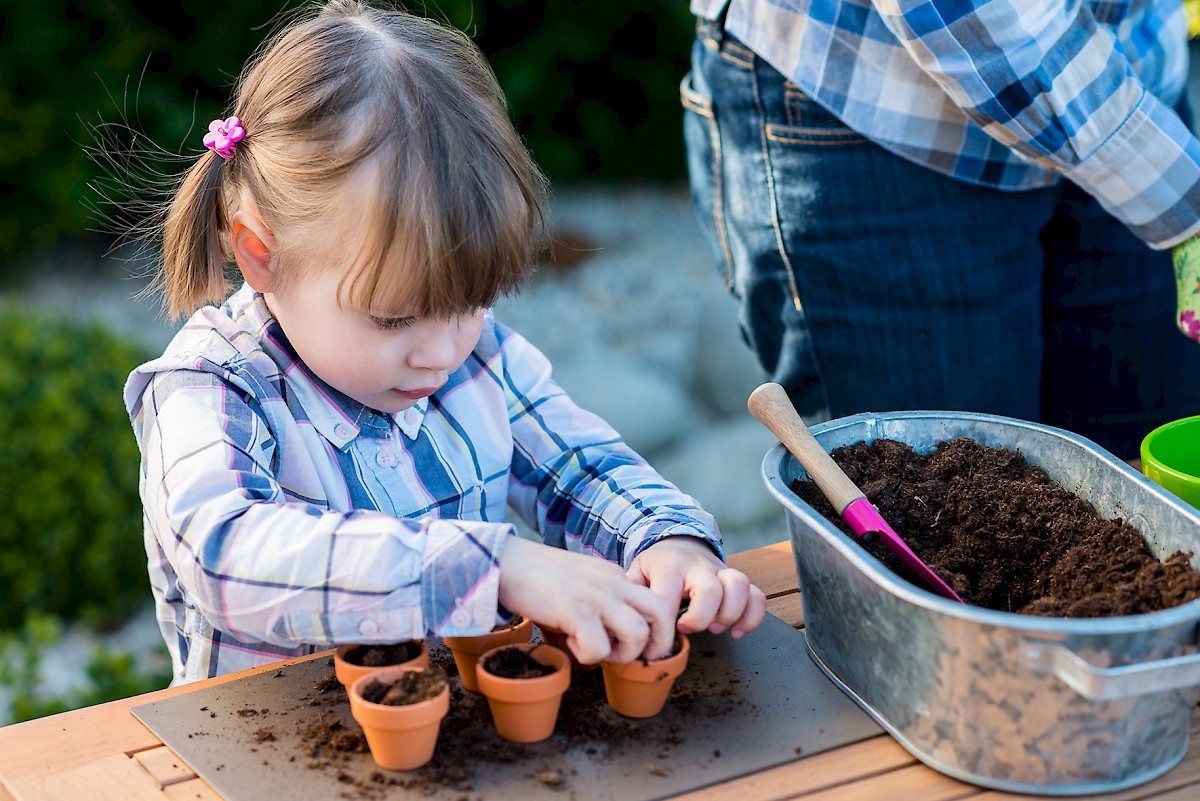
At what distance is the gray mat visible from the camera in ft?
3.51

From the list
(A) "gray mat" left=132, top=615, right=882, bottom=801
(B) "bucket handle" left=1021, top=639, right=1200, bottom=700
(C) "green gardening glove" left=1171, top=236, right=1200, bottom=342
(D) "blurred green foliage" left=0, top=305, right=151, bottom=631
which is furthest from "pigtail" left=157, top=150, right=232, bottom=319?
(D) "blurred green foliage" left=0, top=305, right=151, bottom=631

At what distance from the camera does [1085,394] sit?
1.94 meters

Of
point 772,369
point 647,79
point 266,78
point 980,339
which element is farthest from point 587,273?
point 266,78

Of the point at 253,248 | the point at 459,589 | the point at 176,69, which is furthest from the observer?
the point at 176,69

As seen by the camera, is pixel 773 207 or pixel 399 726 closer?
pixel 399 726

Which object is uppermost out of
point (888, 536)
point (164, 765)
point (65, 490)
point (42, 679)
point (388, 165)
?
point (388, 165)

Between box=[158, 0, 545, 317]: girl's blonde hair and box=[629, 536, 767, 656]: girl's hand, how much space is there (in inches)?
13.2

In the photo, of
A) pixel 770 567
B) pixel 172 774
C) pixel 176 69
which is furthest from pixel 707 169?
pixel 176 69

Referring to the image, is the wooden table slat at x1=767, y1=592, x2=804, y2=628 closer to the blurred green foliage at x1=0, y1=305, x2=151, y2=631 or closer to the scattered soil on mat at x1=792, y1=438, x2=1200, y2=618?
the scattered soil on mat at x1=792, y1=438, x2=1200, y2=618

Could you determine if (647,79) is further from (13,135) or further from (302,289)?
(302,289)

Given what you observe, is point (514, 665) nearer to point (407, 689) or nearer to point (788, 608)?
point (407, 689)

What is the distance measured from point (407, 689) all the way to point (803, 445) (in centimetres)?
45

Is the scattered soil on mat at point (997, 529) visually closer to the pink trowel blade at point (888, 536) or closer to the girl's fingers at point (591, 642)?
the pink trowel blade at point (888, 536)

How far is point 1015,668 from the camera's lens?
0.98 metres
